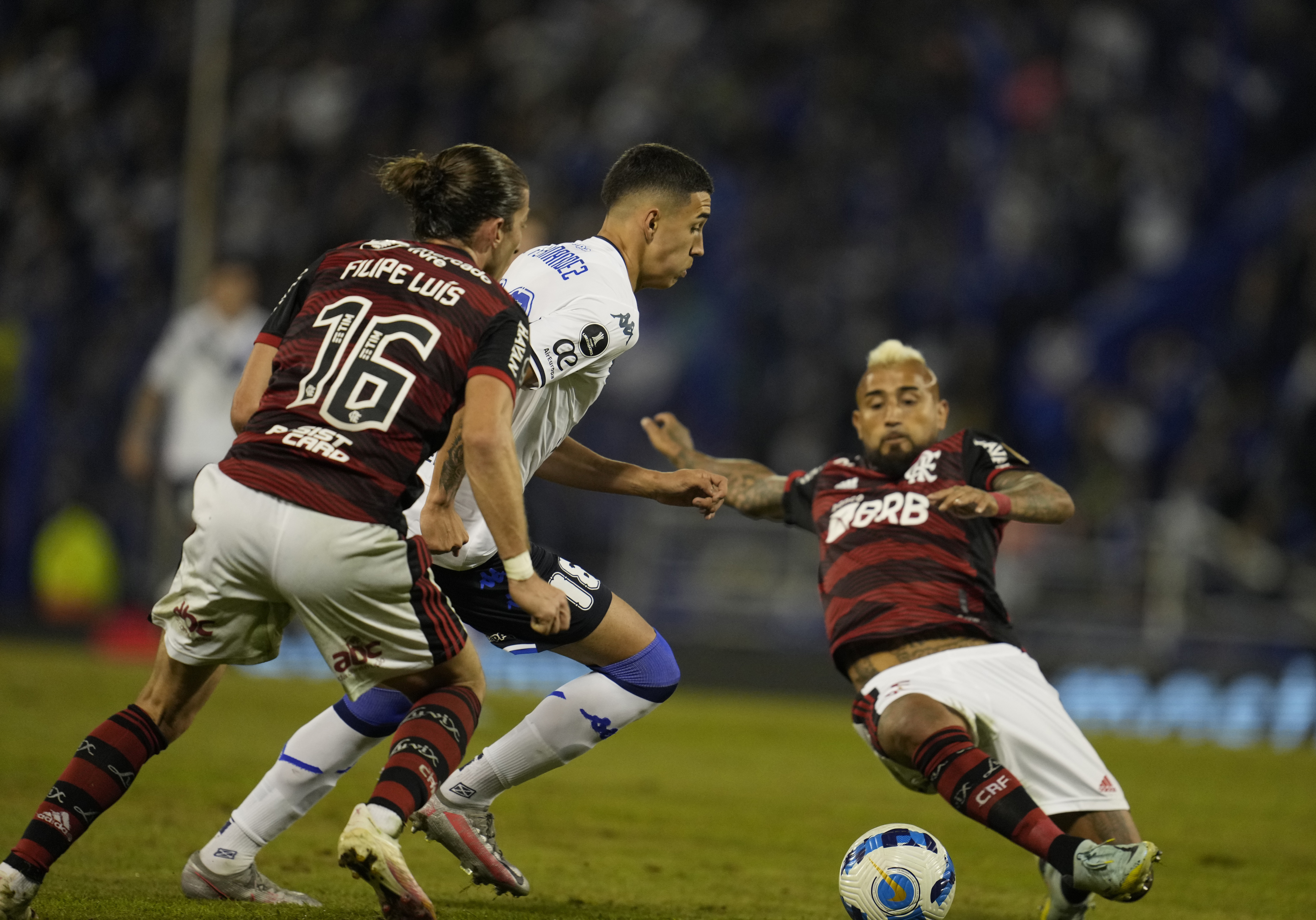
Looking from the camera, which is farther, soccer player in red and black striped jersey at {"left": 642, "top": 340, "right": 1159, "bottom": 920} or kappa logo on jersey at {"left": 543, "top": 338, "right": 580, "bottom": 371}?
soccer player in red and black striped jersey at {"left": 642, "top": 340, "right": 1159, "bottom": 920}

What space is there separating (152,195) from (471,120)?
403 cm

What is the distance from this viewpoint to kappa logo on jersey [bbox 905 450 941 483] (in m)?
5.69

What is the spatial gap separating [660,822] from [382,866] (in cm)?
347

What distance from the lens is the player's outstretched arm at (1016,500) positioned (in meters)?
4.85

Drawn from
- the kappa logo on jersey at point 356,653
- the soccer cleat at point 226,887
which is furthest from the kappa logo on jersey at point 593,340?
the soccer cleat at point 226,887

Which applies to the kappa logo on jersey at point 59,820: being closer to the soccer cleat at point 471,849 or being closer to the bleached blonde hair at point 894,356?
the soccer cleat at point 471,849

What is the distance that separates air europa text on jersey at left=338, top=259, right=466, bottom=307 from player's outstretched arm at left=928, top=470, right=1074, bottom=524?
174 centimetres

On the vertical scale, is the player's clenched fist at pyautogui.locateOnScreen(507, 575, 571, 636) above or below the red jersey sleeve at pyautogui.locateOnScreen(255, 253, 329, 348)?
below

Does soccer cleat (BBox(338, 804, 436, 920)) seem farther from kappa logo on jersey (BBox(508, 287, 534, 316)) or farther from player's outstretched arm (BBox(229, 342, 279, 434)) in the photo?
kappa logo on jersey (BBox(508, 287, 534, 316))

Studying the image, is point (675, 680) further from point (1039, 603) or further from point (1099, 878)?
point (1039, 603)

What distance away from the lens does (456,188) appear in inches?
169

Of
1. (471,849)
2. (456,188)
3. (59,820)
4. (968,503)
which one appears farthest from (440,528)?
(968,503)

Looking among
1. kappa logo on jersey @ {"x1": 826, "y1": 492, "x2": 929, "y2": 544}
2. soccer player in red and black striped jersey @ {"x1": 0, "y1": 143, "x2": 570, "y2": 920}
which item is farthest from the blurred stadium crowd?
soccer player in red and black striped jersey @ {"x1": 0, "y1": 143, "x2": 570, "y2": 920}

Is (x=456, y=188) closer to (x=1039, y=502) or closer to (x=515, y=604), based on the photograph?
(x=515, y=604)
